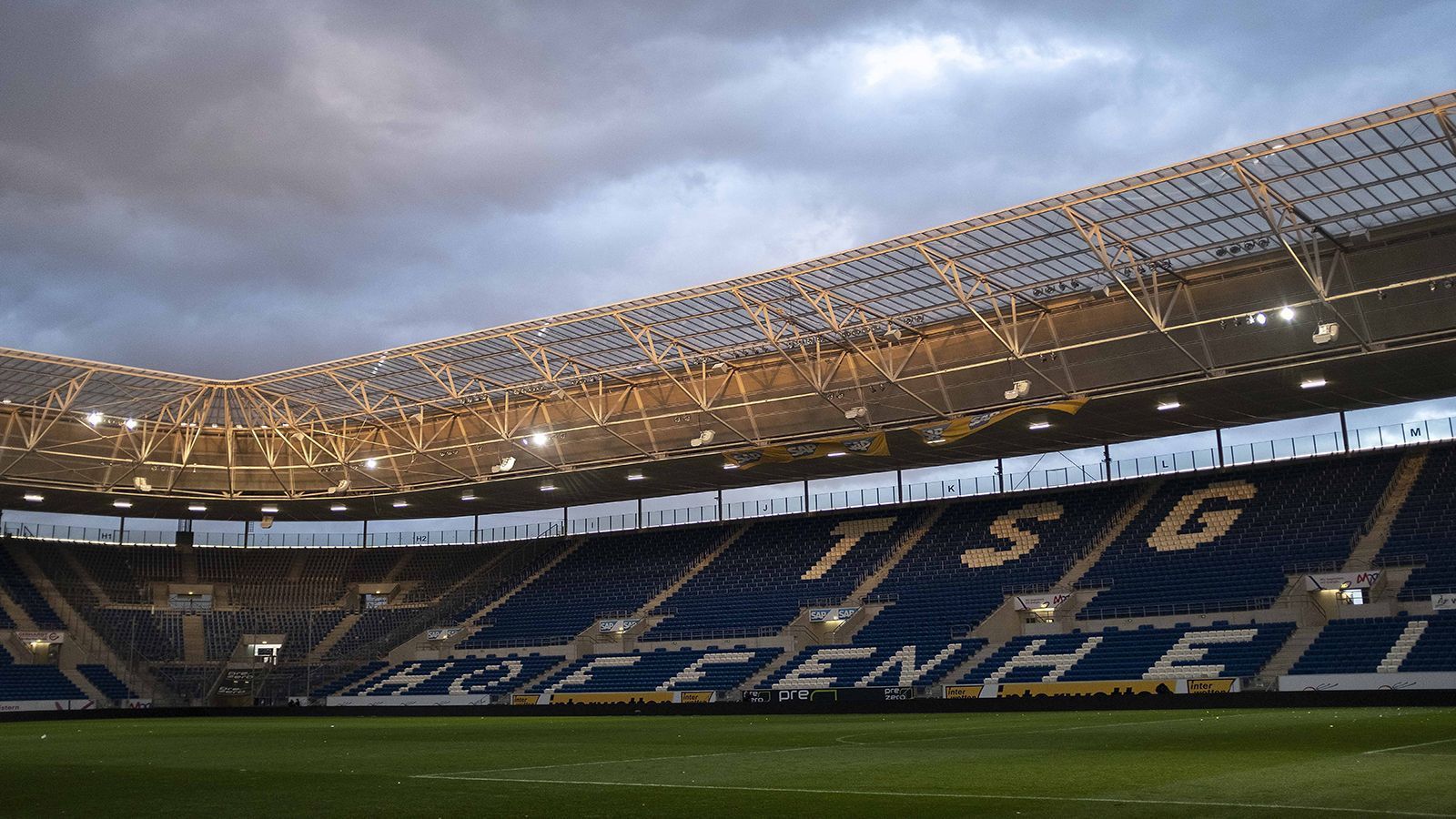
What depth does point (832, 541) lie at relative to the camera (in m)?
57.8

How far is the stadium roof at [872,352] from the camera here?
30734mm

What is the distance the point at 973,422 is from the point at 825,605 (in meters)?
14.9

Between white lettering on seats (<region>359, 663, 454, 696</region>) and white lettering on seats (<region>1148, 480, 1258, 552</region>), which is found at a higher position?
white lettering on seats (<region>1148, 480, 1258, 552</region>)

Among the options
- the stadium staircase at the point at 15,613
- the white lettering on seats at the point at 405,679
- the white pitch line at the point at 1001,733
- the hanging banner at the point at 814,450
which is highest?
the hanging banner at the point at 814,450

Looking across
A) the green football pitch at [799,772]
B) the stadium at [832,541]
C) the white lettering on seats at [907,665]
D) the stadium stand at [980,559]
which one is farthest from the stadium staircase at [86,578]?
the white lettering on seats at [907,665]

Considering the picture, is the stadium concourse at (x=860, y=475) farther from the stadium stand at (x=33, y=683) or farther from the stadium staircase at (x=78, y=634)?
the stadium stand at (x=33, y=683)

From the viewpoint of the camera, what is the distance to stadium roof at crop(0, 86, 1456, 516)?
30734 millimetres

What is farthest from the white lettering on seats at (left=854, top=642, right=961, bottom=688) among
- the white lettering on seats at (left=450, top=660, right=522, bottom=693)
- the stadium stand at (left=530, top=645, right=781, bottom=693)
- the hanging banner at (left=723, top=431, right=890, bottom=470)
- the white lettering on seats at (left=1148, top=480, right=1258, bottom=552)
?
the white lettering on seats at (left=450, top=660, right=522, bottom=693)

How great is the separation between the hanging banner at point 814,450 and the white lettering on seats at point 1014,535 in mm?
9478

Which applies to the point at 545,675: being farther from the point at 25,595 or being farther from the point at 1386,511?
the point at 1386,511

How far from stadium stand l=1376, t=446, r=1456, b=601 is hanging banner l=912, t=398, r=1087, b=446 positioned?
11824 millimetres

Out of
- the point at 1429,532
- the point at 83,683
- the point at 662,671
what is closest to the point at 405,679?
the point at 662,671

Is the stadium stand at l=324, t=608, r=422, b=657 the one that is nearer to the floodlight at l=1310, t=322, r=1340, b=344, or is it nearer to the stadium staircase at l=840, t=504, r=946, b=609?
the stadium staircase at l=840, t=504, r=946, b=609

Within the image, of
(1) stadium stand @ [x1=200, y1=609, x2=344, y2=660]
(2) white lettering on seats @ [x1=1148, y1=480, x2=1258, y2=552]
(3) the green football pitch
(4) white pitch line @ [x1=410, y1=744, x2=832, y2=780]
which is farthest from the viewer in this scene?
(1) stadium stand @ [x1=200, y1=609, x2=344, y2=660]
